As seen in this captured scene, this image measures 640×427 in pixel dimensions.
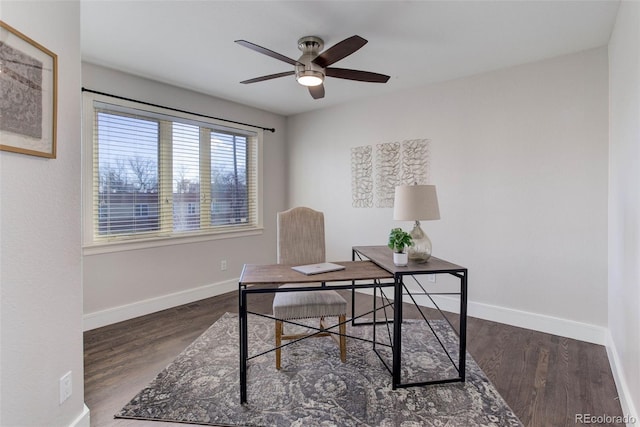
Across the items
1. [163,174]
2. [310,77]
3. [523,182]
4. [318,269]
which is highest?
[310,77]

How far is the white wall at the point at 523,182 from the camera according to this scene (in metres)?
2.65

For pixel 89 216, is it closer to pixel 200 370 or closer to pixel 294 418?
pixel 200 370

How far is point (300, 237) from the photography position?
2676 mm

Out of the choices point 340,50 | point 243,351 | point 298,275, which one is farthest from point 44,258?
point 340,50

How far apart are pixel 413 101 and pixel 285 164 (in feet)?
6.78

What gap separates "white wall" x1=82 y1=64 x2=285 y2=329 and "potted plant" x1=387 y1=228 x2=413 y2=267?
254 cm

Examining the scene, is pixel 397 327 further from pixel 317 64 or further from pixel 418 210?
pixel 317 64

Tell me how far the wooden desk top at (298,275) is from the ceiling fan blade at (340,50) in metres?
1.39

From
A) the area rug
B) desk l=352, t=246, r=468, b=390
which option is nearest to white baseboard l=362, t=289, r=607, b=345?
the area rug

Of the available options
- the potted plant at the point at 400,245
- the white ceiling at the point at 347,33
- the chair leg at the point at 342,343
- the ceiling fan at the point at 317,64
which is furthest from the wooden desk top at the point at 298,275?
the white ceiling at the point at 347,33

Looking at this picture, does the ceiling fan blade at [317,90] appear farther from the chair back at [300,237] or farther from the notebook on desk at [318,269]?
the notebook on desk at [318,269]

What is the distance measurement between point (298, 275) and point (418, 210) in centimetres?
92

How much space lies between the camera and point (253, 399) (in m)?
1.89

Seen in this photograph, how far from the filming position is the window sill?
2.97 meters
